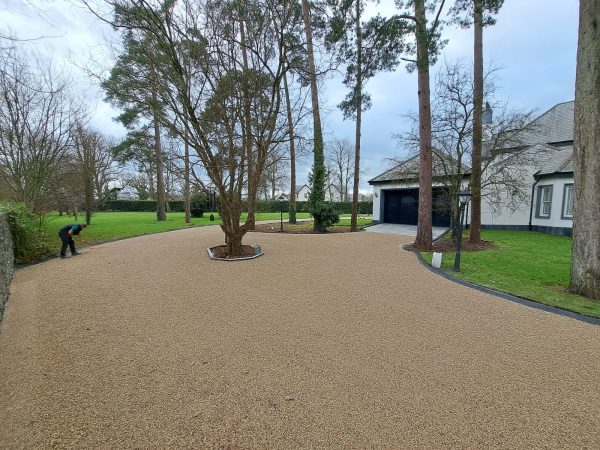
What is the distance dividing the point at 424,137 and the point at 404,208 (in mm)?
10093

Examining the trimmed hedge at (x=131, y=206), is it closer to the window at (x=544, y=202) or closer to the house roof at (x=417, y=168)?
the house roof at (x=417, y=168)

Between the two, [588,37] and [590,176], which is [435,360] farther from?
[588,37]

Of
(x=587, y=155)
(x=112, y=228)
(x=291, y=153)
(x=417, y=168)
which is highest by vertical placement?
(x=291, y=153)

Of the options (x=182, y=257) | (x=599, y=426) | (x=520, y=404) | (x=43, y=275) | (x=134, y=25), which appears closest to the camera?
(x=599, y=426)

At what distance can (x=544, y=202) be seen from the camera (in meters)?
14.8

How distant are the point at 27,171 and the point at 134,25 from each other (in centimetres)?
884

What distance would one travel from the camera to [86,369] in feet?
9.16

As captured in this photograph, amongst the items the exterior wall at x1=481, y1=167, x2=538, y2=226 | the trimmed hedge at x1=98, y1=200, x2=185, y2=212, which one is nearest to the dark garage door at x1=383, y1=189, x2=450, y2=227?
the exterior wall at x1=481, y1=167, x2=538, y2=226

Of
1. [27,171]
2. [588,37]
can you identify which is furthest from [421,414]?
[27,171]

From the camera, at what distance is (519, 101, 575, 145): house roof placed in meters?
16.7

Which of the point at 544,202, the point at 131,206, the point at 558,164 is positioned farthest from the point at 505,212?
the point at 131,206

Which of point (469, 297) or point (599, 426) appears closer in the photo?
point (599, 426)

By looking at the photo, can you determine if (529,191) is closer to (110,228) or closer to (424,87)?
(424,87)

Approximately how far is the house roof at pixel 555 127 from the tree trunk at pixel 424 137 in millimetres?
10956
